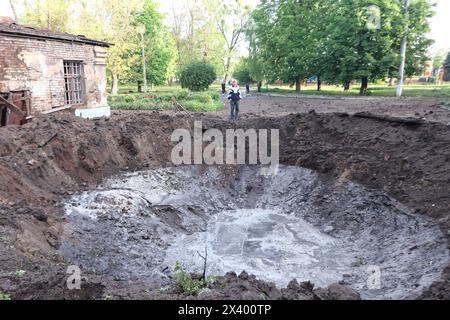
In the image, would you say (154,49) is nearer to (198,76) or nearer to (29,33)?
(198,76)

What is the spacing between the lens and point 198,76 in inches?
1067

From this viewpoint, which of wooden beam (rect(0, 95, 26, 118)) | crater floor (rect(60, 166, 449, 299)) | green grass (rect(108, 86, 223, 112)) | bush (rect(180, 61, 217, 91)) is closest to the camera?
crater floor (rect(60, 166, 449, 299))

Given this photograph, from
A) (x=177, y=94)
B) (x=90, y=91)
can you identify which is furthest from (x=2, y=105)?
(x=177, y=94)

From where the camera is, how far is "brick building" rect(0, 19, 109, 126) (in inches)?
454

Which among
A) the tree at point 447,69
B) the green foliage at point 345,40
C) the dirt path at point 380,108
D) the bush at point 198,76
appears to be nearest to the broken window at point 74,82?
the dirt path at point 380,108

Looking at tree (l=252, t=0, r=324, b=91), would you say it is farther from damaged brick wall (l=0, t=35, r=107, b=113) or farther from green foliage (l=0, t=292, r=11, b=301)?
green foliage (l=0, t=292, r=11, b=301)

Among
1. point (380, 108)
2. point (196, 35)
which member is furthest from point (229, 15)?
point (380, 108)

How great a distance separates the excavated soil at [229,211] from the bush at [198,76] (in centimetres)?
1536

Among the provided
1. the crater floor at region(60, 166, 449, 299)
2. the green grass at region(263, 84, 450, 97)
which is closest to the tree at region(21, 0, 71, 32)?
the green grass at region(263, 84, 450, 97)

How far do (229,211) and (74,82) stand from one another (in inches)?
375

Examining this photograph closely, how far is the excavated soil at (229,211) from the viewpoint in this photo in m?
5.00

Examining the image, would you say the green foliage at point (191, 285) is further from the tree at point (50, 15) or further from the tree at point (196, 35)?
the tree at point (196, 35)

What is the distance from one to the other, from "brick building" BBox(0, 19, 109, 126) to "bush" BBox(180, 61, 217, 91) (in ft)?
36.9

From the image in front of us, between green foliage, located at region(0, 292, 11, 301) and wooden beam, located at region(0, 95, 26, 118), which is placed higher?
wooden beam, located at region(0, 95, 26, 118)
